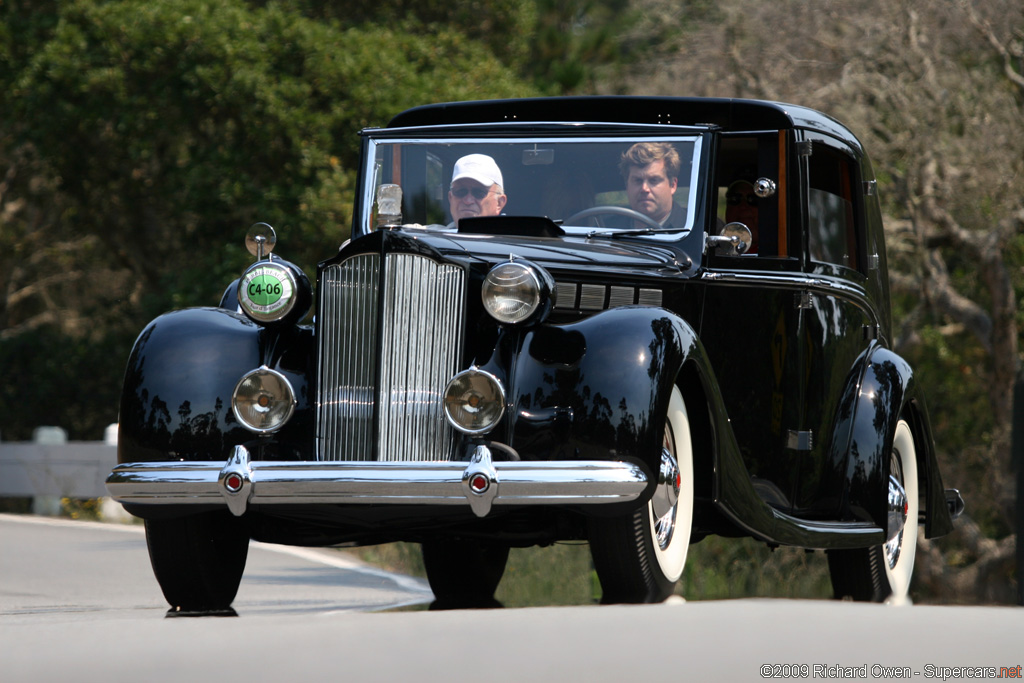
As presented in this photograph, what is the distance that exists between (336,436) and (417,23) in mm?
16255

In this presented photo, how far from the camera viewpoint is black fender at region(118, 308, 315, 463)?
4730 millimetres

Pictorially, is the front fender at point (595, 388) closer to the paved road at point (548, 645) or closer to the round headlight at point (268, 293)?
the paved road at point (548, 645)

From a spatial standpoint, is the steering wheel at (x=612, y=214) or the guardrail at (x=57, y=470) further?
the guardrail at (x=57, y=470)

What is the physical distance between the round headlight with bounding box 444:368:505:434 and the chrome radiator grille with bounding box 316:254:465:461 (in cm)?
13

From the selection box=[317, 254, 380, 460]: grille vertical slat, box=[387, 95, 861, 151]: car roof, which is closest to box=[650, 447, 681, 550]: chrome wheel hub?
box=[317, 254, 380, 460]: grille vertical slat

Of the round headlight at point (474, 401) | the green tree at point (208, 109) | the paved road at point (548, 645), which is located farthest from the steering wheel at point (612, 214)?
the green tree at point (208, 109)

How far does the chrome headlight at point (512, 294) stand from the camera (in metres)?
4.50

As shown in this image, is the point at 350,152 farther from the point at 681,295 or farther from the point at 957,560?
the point at 681,295

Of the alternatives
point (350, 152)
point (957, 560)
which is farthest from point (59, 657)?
point (957, 560)

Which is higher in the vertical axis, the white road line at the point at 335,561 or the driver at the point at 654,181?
the driver at the point at 654,181

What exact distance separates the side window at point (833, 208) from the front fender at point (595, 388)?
6.07 ft

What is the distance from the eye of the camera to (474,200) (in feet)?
19.4

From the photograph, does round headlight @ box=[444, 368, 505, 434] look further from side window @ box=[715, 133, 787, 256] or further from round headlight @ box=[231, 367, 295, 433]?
side window @ box=[715, 133, 787, 256]

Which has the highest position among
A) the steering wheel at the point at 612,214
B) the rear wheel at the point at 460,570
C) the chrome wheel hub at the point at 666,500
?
the steering wheel at the point at 612,214
